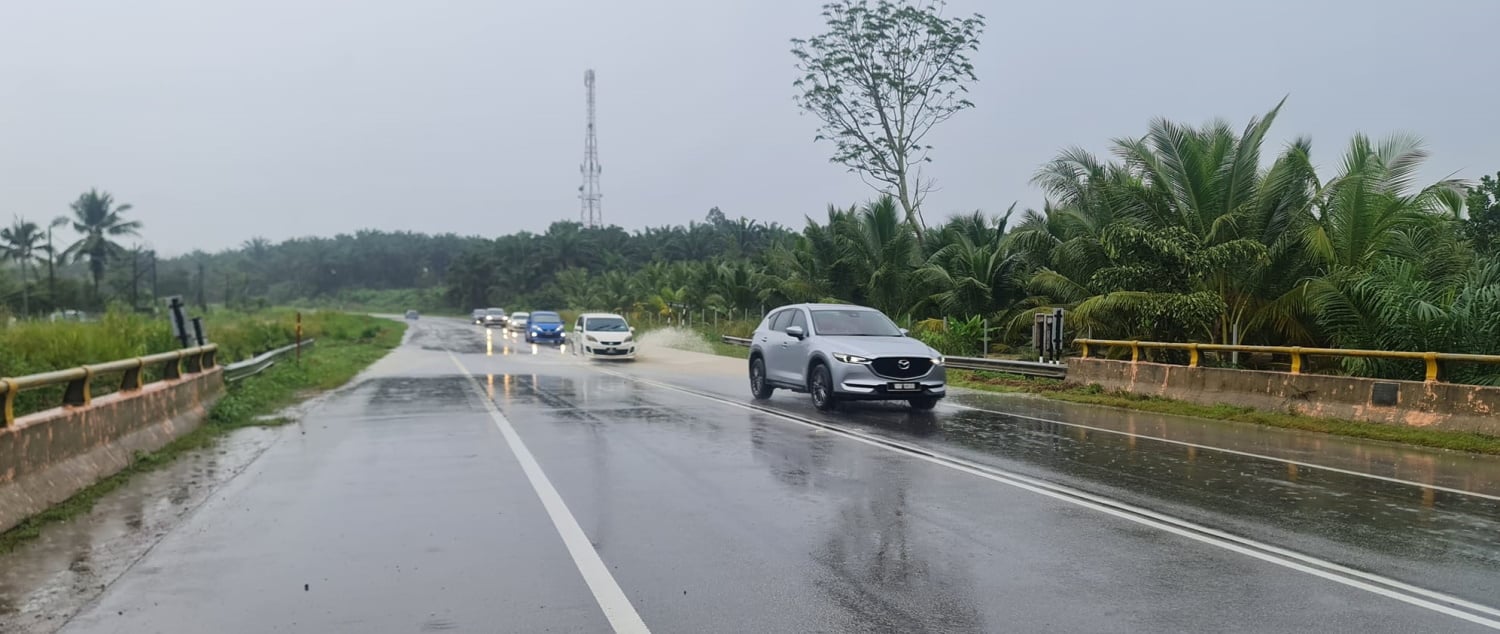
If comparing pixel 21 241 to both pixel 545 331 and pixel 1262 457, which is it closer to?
pixel 545 331

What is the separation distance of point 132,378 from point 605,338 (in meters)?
21.9

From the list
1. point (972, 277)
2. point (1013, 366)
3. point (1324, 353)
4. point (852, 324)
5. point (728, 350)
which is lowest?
point (728, 350)

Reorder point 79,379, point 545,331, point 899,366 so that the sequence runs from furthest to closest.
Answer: point 545,331 < point 899,366 < point 79,379

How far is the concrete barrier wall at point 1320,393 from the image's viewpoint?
12148mm

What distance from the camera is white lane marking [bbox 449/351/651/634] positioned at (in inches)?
204

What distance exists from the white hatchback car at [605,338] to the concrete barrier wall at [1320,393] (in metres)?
17.4

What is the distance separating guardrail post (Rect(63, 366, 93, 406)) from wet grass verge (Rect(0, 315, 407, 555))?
0.74 meters

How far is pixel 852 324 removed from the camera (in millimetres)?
16672

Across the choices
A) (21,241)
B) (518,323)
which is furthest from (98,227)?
(518,323)

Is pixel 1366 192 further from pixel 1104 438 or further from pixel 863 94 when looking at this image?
pixel 863 94

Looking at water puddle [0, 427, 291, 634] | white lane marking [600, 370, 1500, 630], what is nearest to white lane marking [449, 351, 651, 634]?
water puddle [0, 427, 291, 634]

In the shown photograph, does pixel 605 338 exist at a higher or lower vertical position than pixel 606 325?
lower

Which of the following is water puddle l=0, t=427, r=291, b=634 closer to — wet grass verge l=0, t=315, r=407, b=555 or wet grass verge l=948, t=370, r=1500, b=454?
wet grass verge l=0, t=315, r=407, b=555

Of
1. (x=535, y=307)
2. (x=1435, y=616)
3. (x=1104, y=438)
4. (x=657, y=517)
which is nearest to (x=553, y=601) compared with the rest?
(x=657, y=517)
